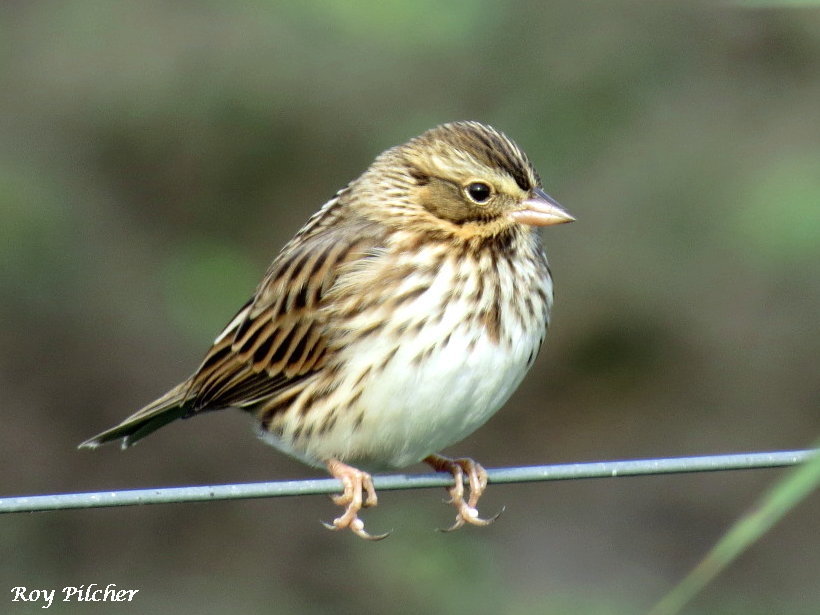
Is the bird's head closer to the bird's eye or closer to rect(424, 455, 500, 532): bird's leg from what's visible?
the bird's eye

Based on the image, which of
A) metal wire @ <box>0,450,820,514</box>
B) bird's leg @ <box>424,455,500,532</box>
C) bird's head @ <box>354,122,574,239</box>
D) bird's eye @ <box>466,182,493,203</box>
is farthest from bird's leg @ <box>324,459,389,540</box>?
metal wire @ <box>0,450,820,514</box>

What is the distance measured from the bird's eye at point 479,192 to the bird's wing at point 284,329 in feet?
0.94

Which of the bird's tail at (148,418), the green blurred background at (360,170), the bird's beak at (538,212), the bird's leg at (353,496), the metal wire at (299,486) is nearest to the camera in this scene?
the metal wire at (299,486)

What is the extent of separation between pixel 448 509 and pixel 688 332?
5.33 feet

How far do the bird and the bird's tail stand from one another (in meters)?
0.12

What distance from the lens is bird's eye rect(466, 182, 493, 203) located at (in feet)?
14.5

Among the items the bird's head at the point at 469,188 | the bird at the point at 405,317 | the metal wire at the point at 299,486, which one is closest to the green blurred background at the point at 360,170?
the bird at the point at 405,317

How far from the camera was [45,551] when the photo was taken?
7.16m

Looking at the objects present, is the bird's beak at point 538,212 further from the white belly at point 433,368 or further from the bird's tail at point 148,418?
the bird's tail at point 148,418

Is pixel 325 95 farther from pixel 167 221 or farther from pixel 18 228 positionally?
pixel 18 228

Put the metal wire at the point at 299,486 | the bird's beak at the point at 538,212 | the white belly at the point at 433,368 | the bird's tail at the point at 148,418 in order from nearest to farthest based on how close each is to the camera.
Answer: the metal wire at the point at 299,486, the white belly at the point at 433,368, the bird's beak at the point at 538,212, the bird's tail at the point at 148,418

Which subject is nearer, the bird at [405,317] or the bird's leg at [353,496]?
the bird at [405,317]

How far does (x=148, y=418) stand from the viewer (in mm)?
4984

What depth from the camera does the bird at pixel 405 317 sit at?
166 inches
